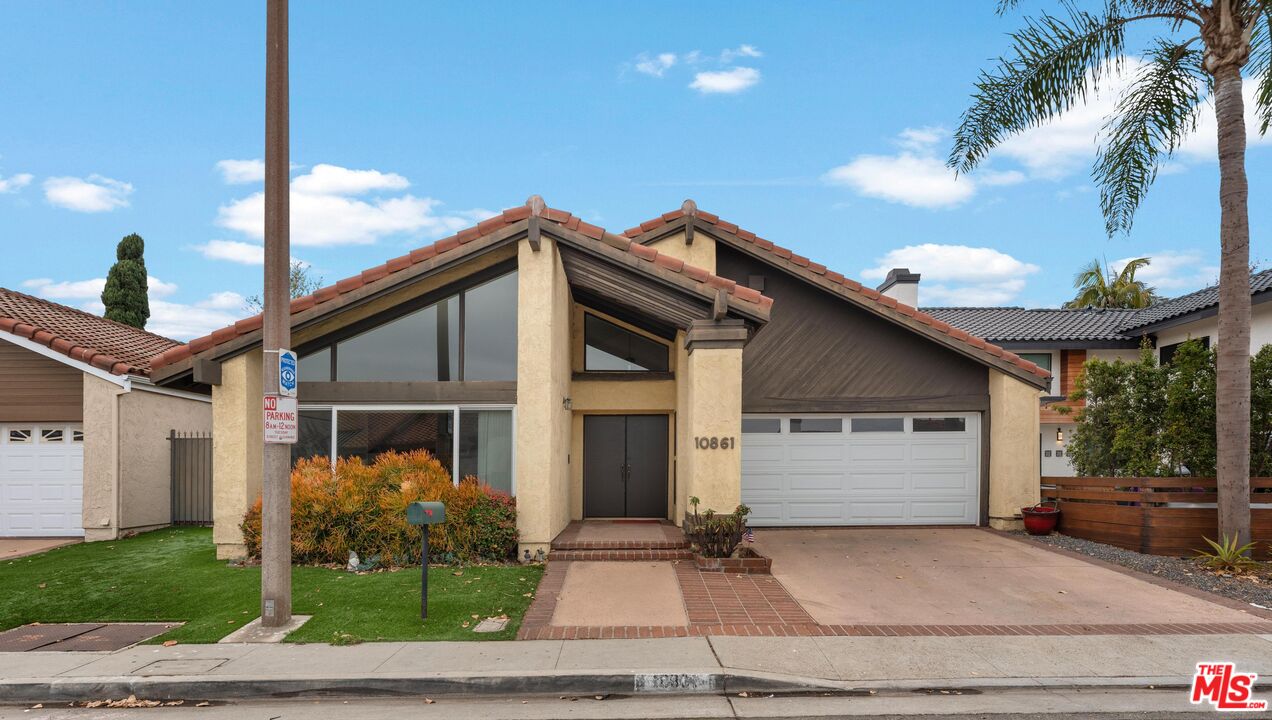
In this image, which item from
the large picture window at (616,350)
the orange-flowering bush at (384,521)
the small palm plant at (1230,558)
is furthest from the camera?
the large picture window at (616,350)

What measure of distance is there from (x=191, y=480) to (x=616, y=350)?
29.8 ft

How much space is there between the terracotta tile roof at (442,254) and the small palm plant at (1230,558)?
22.7ft

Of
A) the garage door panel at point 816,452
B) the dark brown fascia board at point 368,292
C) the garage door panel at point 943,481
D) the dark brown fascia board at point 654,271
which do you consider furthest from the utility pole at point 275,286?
the garage door panel at point 943,481

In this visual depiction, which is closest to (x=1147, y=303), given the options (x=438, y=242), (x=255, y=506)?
(x=438, y=242)

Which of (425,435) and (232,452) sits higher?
(425,435)

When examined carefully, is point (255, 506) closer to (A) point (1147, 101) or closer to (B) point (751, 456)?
(B) point (751, 456)

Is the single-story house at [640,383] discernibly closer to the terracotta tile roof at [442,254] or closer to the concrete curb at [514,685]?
the terracotta tile roof at [442,254]

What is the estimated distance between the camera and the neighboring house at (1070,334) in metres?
17.3

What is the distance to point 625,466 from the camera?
13297mm

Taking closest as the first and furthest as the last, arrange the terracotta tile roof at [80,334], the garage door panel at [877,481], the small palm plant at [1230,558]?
the small palm plant at [1230,558], the terracotta tile roof at [80,334], the garage door panel at [877,481]

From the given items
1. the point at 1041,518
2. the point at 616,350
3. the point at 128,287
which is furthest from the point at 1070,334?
the point at 128,287

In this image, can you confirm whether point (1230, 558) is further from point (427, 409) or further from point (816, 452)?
point (427, 409)

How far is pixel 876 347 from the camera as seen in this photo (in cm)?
1348

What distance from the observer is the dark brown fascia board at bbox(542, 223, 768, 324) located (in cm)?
1000
